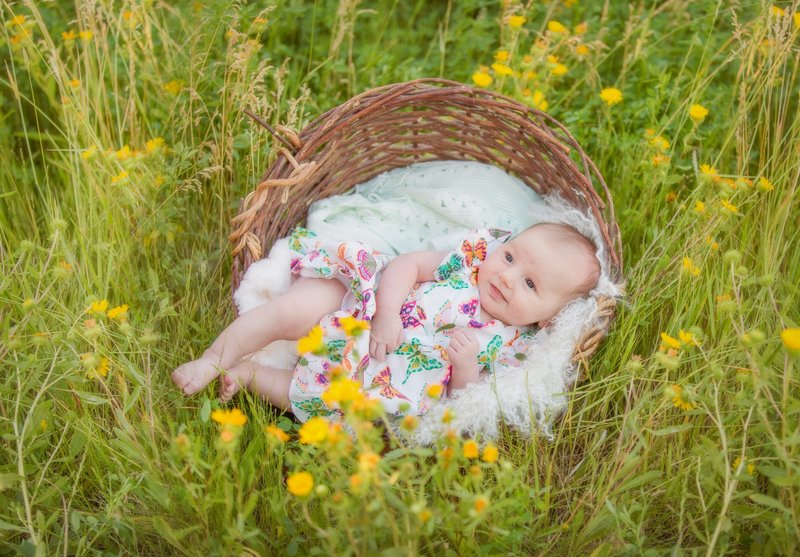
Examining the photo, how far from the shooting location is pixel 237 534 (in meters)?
1.29

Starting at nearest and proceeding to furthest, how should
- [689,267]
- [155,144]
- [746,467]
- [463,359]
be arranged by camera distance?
[746,467]
[689,267]
[463,359]
[155,144]

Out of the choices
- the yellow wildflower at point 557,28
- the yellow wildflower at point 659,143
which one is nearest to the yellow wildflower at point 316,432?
the yellow wildflower at point 659,143

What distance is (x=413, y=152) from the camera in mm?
2559

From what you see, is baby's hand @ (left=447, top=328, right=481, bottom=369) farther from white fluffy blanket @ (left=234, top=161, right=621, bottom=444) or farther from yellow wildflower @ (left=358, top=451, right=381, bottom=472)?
yellow wildflower @ (left=358, top=451, right=381, bottom=472)

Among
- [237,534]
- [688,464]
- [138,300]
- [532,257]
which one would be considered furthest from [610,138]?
[237,534]

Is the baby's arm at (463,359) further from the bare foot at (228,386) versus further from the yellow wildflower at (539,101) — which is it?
the yellow wildflower at (539,101)

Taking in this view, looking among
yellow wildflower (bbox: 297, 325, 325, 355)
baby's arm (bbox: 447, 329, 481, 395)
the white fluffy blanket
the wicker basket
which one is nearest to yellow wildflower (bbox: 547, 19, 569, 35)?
the wicker basket

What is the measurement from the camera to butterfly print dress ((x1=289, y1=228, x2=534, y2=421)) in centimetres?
201

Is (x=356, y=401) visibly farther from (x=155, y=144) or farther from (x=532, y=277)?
(x=155, y=144)

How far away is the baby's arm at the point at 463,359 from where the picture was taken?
2.01 m

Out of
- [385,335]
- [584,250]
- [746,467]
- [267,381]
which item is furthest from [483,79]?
[746,467]

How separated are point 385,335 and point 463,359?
0.77 ft

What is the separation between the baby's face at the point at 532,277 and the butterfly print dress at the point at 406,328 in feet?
0.17

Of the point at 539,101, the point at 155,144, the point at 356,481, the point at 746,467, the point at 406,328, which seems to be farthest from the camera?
the point at 539,101
